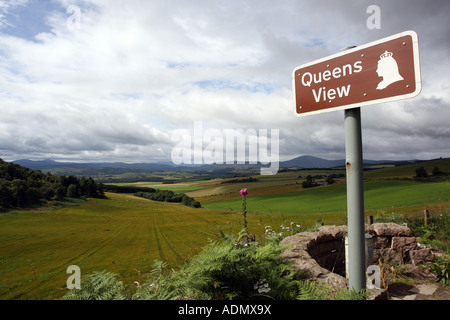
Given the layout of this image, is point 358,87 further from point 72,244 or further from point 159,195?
point 159,195

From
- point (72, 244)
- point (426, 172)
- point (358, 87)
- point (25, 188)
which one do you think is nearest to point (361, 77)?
point (358, 87)

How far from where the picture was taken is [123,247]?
27219 mm

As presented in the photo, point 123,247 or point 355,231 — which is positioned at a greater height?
point 355,231

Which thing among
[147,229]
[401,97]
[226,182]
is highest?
[401,97]

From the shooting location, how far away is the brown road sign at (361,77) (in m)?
1.71

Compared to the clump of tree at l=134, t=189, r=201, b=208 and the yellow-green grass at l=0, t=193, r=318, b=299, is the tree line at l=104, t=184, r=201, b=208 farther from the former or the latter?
the yellow-green grass at l=0, t=193, r=318, b=299

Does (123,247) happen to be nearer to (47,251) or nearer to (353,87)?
(47,251)

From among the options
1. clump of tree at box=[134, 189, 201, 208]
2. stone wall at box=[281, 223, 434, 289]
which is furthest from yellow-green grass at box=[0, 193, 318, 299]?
clump of tree at box=[134, 189, 201, 208]

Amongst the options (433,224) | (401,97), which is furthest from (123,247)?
(401,97)

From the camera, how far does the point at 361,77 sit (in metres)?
1.93

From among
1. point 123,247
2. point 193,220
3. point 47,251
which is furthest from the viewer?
point 193,220

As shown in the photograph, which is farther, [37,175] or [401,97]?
[37,175]

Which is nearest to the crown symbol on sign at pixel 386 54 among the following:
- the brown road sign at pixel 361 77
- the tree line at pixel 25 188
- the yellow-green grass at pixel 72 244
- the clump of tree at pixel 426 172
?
the brown road sign at pixel 361 77
